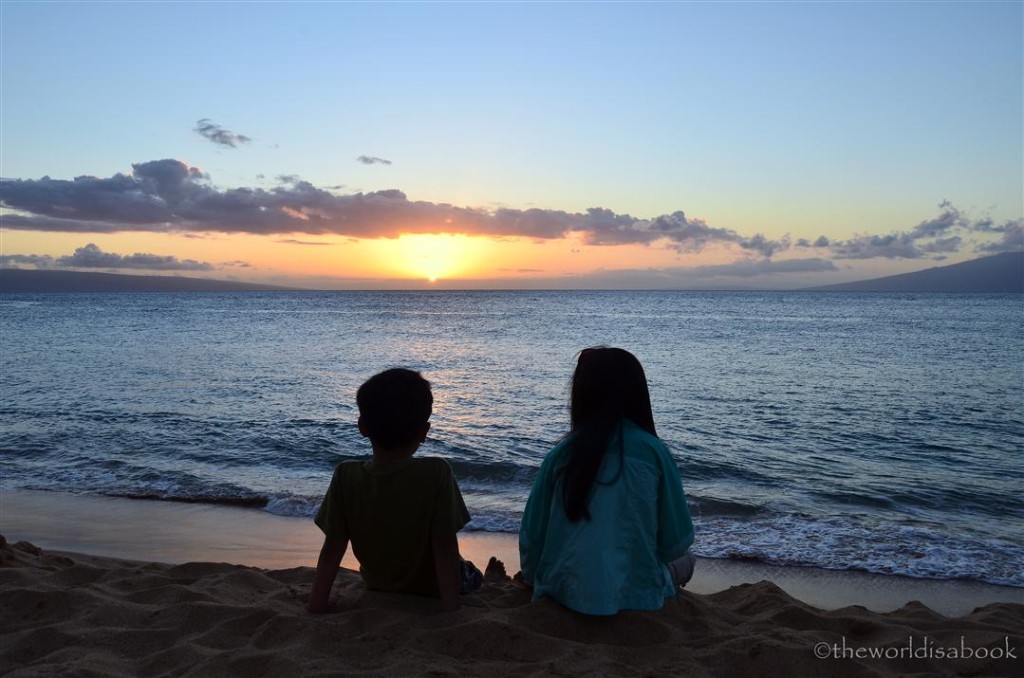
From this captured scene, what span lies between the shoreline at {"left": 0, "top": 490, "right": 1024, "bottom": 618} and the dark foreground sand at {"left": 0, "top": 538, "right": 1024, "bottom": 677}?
4.96ft

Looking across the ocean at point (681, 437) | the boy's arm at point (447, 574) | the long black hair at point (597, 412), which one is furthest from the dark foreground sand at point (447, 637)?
the ocean at point (681, 437)

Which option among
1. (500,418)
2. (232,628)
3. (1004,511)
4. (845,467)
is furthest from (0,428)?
(1004,511)

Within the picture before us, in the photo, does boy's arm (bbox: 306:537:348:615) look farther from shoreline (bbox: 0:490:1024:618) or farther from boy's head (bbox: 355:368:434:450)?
shoreline (bbox: 0:490:1024:618)

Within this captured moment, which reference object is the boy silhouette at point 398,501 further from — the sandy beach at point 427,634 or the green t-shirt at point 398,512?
the sandy beach at point 427,634

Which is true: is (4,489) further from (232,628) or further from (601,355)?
(601,355)

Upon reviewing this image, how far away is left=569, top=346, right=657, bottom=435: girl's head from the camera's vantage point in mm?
3549

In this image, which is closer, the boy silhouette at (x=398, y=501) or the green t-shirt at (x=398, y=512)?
the boy silhouette at (x=398, y=501)

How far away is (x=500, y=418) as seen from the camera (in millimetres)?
14016

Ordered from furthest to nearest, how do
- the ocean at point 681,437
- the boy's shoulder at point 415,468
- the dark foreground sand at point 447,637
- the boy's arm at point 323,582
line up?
the ocean at point 681,437 < the boy's arm at point 323,582 < the boy's shoulder at point 415,468 < the dark foreground sand at point 447,637

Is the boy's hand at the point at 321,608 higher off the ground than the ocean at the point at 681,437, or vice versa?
the boy's hand at the point at 321,608

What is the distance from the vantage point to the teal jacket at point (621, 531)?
11.6 ft

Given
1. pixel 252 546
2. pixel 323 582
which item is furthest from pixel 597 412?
pixel 252 546

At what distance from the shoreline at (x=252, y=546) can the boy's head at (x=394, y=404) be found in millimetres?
2996

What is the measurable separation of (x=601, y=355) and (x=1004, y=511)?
728 centimetres
